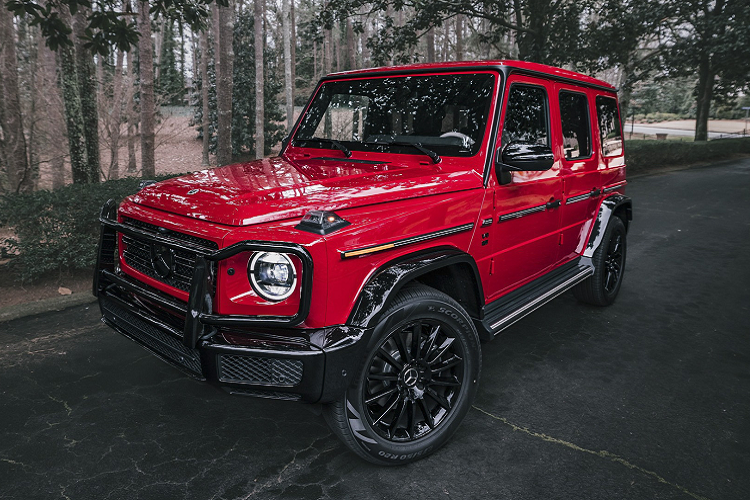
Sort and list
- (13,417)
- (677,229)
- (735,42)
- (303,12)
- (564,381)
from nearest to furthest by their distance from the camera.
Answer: (13,417)
(564,381)
(677,229)
(735,42)
(303,12)

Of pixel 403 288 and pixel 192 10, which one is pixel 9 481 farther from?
pixel 192 10

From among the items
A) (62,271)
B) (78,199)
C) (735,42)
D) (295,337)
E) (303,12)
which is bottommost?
(62,271)

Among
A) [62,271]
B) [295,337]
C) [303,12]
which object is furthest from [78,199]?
[303,12]

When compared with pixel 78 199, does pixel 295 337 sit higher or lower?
lower

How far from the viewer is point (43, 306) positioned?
514cm

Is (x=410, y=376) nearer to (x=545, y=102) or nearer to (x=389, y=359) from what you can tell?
(x=389, y=359)

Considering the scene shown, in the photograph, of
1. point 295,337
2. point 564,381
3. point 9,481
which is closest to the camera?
point 295,337

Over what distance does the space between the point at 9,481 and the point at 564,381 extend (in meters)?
3.34

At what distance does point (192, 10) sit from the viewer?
7.46 metres

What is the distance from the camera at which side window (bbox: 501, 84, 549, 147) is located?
3.50m

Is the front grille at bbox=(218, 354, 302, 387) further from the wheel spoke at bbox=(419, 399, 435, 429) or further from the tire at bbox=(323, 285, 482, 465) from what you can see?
the wheel spoke at bbox=(419, 399, 435, 429)

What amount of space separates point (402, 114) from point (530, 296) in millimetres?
1550

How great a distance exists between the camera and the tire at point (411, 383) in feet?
8.45

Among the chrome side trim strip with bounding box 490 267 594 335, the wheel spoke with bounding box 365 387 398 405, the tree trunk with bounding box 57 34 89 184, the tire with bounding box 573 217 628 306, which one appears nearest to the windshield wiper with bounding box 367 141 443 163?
the chrome side trim strip with bounding box 490 267 594 335
